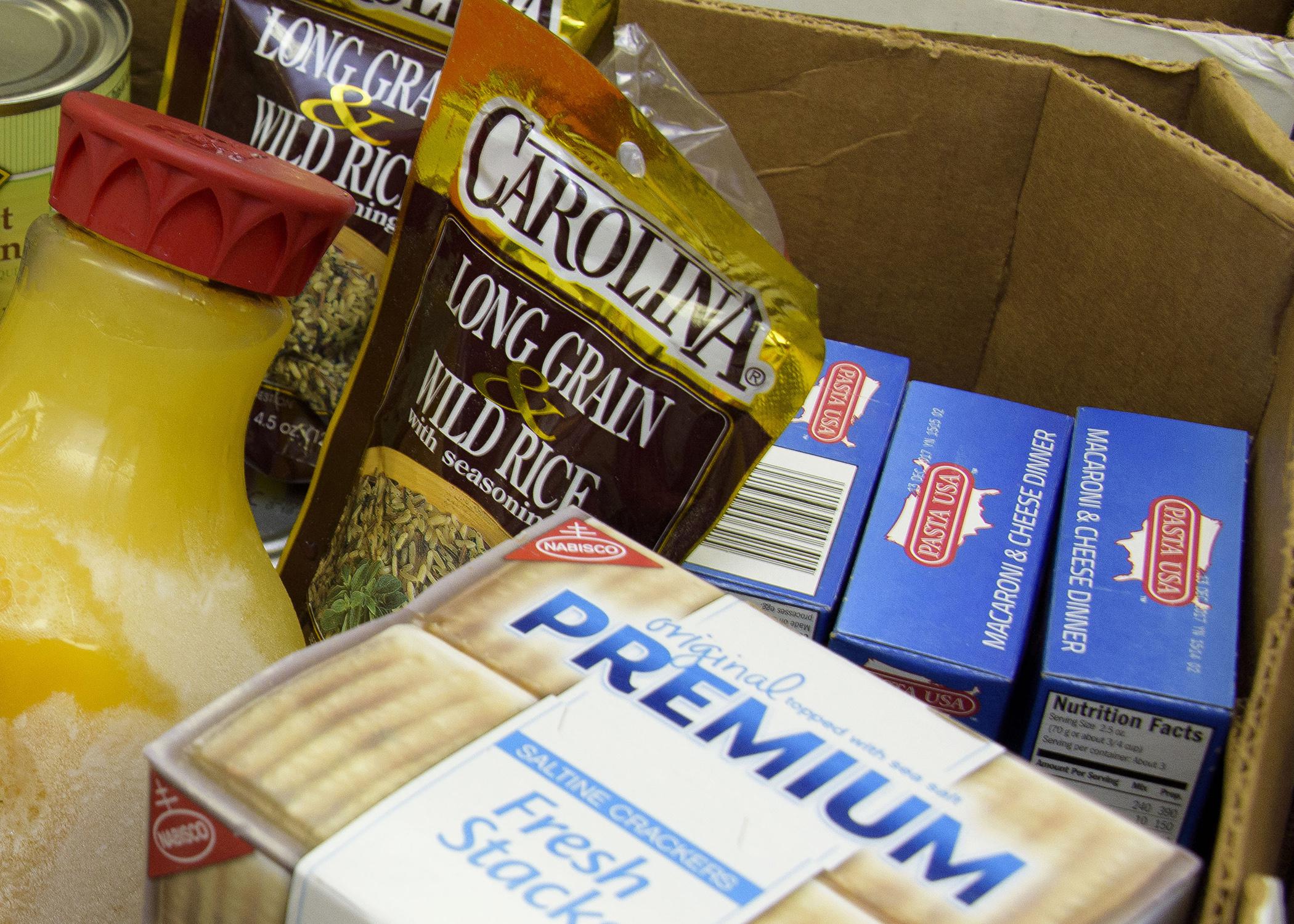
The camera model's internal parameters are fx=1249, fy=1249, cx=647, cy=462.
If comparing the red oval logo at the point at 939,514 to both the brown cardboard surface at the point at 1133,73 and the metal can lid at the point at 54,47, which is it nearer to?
the brown cardboard surface at the point at 1133,73

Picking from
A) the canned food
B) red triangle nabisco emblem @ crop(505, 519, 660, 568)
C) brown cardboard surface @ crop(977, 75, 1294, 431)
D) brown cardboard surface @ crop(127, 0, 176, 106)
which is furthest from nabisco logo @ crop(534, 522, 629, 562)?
brown cardboard surface @ crop(127, 0, 176, 106)

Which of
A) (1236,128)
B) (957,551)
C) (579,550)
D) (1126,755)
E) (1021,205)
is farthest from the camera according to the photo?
(1021,205)

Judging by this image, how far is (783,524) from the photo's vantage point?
0.74 m

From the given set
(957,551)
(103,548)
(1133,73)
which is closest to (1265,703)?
(957,551)

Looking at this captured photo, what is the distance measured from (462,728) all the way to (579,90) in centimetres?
38

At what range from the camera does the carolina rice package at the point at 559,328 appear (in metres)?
0.65

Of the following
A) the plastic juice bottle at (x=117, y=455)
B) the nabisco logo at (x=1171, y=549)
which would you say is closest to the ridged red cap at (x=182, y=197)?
the plastic juice bottle at (x=117, y=455)

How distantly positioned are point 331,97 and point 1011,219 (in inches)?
20.1

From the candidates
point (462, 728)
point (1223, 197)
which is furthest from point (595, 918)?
point (1223, 197)

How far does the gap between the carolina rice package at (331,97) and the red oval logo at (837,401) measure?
1.03 ft

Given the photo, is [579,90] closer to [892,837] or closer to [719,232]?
[719,232]

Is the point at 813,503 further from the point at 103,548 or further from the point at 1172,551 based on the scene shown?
the point at 103,548

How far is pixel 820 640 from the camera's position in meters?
0.68

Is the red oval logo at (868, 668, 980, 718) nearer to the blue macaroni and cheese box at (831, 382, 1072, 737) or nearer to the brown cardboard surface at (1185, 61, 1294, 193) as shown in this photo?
the blue macaroni and cheese box at (831, 382, 1072, 737)
